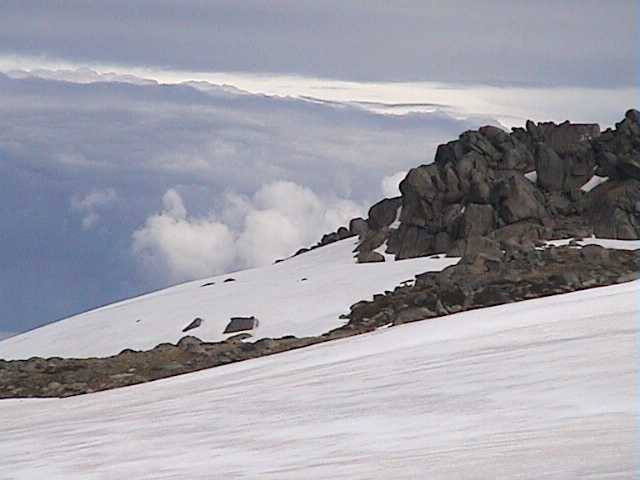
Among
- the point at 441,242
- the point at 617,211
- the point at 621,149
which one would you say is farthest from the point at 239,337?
the point at 621,149

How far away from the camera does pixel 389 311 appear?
3095cm

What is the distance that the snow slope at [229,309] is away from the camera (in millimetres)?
34688

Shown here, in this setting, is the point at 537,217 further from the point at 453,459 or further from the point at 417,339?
the point at 453,459

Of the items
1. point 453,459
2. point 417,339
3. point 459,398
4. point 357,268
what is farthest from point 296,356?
point 357,268

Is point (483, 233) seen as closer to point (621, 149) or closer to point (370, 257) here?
point (370, 257)

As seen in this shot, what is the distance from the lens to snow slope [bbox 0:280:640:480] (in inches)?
310

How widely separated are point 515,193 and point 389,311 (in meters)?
16.8

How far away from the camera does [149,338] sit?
35.5m

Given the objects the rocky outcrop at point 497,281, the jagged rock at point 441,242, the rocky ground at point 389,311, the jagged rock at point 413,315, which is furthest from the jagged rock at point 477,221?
the jagged rock at point 413,315

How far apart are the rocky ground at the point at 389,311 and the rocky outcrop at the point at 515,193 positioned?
8020 millimetres

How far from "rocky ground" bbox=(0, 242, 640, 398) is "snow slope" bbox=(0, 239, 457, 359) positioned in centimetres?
152

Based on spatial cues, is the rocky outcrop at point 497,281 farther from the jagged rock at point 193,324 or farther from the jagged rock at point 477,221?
the jagged rock at point 477,221

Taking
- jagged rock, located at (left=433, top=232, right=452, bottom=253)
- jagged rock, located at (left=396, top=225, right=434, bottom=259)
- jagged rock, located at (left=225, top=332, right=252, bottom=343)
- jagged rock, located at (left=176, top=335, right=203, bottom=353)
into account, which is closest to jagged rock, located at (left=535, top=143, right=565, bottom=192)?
jagged rock, located at (left=433, top=232, right=452, bottom=253)

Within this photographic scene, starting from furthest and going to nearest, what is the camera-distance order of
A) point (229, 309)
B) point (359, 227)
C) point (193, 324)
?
point (359, 227) → point (229, 309) → point (193, 324)
